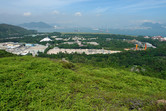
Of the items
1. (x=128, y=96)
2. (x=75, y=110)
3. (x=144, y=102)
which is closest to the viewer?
(x=75, y=110)

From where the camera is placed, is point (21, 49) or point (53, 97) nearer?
point (53, 97)

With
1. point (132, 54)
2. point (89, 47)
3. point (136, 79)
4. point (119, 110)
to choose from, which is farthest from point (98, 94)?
point (89, 47)

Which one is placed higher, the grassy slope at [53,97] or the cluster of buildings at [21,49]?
the grassy slope at [53,97]

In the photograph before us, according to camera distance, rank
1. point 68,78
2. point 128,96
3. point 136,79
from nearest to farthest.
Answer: point 128,96, point 68,78, point 136,79

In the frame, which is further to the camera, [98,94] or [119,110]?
[98,94]

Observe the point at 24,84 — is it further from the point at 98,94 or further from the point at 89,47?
the point at 89,47

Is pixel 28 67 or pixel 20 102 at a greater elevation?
pixel 28 67

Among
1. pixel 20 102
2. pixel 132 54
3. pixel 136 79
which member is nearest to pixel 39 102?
pixel 20 102

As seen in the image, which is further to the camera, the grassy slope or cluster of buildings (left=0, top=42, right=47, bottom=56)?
cluster of buildings (left=0, top=42, right=47, bottom=56)

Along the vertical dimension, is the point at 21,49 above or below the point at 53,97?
below

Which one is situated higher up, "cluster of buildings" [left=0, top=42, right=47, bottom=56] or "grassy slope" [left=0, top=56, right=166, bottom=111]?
"grassy slope" [left=0, top=56, right=166, bottom=111]

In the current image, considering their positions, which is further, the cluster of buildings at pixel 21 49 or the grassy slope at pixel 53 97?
A: the cluster of buildings at pixel 21 49
